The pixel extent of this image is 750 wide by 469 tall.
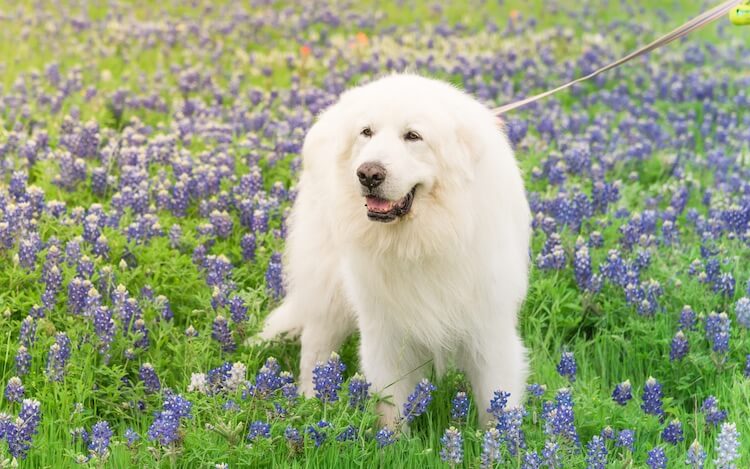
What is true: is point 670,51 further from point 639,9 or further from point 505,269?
point 505,269

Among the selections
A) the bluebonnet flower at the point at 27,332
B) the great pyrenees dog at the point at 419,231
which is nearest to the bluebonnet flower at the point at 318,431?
the great pyrenees dog at the point at 419,231

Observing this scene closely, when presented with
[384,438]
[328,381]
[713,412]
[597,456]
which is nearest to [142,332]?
[328,381]

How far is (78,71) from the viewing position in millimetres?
9164

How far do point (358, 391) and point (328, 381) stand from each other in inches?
6.1

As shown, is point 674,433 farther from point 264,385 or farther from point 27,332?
point 27,332

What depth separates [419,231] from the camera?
3725 millimetres

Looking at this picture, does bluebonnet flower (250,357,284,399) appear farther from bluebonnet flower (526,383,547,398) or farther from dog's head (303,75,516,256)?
bluebonnet flower (526,383,547,398)

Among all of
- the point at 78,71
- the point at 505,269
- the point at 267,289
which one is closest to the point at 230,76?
the point at 78,71

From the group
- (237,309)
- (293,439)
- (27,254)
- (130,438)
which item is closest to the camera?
(130,438)

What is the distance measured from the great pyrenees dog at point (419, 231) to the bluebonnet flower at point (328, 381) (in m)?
0.23

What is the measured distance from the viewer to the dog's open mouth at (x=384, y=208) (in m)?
3.62

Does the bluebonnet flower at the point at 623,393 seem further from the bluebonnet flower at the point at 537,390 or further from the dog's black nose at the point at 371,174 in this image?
the dog's black nose at the point at 371,174

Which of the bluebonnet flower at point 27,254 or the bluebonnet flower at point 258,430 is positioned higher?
the bluebonnet flower at point 27,254

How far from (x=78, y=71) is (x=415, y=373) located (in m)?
6.12
